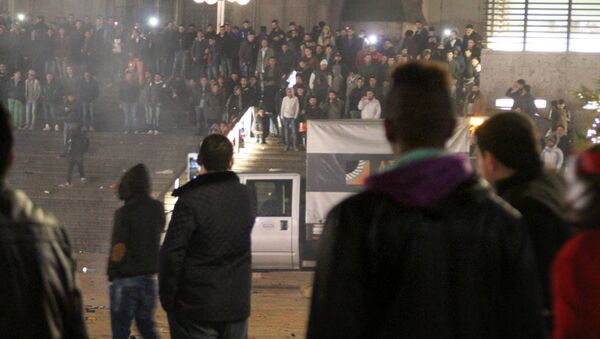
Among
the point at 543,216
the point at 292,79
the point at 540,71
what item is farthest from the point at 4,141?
the point at 540,71

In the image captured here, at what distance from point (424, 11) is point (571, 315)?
105 ft

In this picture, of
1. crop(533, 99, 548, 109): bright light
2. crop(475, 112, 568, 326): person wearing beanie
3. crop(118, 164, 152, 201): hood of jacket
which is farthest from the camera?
crop(533, 99, 548, 109): bright light

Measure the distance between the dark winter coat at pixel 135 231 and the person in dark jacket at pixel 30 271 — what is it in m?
4.53

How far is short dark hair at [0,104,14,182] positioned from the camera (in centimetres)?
318

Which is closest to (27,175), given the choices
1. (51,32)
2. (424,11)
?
(51,32)

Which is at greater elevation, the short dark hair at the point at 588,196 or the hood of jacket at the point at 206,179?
the short dark hair at the point at 588,196

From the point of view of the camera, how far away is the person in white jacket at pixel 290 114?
1033 inches

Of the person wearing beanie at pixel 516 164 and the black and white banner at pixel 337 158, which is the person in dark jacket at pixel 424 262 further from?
the black and white banner at pixel 337 158

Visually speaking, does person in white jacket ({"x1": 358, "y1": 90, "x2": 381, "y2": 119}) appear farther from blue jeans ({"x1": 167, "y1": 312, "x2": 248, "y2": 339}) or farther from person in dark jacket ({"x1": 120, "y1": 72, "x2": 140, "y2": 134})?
blue jeans ({"x1": 167, "y1": 312, "x2": 248, "y2": 339})

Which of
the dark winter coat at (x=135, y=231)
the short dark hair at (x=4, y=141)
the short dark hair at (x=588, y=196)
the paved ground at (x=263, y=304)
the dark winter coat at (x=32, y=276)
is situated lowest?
the paved ground at (x=263, y=304)

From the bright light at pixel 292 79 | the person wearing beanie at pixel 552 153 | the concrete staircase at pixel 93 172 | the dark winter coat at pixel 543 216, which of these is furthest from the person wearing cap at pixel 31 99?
the dark winter coat at pixel 543 216

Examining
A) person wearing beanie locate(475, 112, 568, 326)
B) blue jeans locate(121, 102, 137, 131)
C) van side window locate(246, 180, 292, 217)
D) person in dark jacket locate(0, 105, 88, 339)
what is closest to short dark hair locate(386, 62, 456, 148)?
person in dark jacket locate(0, 105, 88, 339)

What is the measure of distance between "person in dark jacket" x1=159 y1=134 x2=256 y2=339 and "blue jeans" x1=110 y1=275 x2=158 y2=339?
180cm

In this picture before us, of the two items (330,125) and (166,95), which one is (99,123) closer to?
(166,95)
